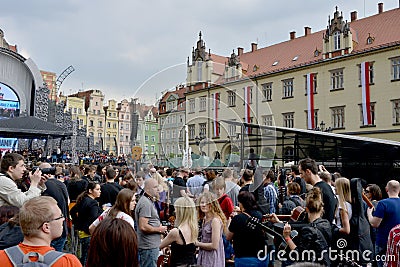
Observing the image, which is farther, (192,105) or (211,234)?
(192,105)

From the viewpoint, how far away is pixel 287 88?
127 ft

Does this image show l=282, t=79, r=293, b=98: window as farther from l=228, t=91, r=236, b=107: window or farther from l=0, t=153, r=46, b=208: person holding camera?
l=0, t=153, r=46, b=208: person holding camera

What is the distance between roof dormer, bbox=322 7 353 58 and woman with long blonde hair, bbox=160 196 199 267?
33.2 m

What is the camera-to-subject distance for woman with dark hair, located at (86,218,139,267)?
2.68m

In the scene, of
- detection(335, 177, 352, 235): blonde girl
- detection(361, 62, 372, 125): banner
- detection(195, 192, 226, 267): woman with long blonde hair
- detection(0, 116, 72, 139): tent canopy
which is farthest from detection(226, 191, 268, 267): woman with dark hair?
detection(361, 62, 372, 125): banner

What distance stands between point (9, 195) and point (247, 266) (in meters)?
2.91

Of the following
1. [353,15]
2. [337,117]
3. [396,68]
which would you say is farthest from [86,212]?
[353,15]

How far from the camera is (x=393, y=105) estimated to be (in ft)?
99.7

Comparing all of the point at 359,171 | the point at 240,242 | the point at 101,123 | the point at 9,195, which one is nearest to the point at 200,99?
the point at 240,242

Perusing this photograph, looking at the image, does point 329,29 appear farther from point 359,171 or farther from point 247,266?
point 247,266

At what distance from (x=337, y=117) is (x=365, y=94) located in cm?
341

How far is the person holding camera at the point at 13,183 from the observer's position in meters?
4.48

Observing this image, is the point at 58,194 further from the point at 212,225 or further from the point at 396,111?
the point at 396,111

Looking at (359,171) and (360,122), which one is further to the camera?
(360,122)
